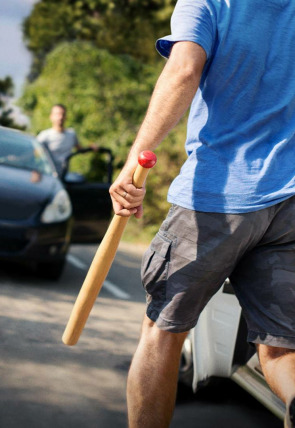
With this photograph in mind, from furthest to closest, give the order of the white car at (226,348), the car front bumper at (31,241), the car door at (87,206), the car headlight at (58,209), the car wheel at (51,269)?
the car door at (87,206) → the car wheel at (51,269) → the car headlight at (58,209) → the car front bumper at (31,241) → the white car at (226,348)

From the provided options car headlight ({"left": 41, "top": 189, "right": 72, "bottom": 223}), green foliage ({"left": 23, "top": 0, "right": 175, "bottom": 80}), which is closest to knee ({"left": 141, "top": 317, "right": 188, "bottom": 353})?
car headlight ({"left": 41, "top": 189, "right": 72, "bottom": 223})

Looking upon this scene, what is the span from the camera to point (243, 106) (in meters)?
2.71

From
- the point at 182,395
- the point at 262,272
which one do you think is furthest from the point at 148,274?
the point at 182,395

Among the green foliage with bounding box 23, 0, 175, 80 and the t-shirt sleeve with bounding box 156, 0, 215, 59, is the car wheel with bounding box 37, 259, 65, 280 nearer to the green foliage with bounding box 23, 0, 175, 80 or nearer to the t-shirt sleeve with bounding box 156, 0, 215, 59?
the t-shirt sleeve with bounding box 156, 0, 215, 59

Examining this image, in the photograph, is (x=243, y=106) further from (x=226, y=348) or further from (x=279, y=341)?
(x=226, y=348)

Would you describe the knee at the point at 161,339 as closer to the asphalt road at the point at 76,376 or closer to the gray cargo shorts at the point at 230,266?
the gray cargo shorts at the point at 230,266

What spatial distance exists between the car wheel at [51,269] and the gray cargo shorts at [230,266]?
4719 mm

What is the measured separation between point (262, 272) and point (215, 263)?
0.16m

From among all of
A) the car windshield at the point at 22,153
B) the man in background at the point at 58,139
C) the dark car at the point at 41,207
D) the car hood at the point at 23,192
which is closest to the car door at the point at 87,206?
the dark car at the point at 41,207

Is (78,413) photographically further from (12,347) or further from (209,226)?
(209,226)

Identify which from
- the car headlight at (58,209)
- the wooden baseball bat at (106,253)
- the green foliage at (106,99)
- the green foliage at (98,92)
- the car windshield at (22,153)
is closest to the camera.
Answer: the wooden baseball bat at (106,253)

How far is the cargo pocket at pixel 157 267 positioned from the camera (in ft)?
9.00

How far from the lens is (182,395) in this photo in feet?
14.0

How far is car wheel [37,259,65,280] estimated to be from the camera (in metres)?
7.44
